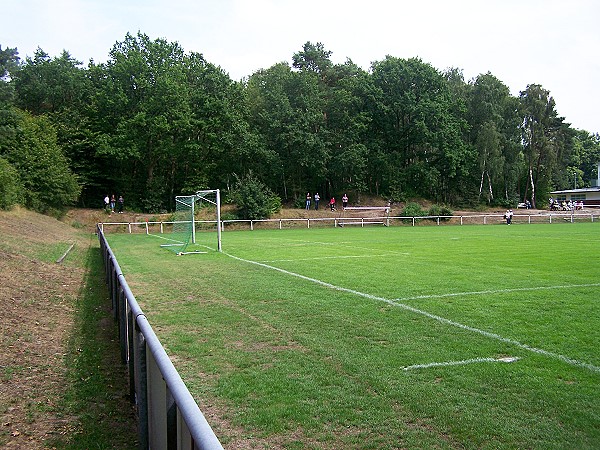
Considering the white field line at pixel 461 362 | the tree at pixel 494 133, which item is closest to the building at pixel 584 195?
the tree at pixel 494 133

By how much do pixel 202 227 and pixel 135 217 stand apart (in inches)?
284

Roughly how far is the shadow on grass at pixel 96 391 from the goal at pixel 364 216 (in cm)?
3891

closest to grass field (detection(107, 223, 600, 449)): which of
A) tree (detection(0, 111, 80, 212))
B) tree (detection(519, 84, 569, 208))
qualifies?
tree (detection(0, 111, 80, 212))

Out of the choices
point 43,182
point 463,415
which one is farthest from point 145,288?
point 43,182

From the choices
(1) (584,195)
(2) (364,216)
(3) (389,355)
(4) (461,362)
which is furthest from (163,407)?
(1) (584,195)

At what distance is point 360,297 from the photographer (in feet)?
33.1

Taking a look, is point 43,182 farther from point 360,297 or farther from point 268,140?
point 360,297

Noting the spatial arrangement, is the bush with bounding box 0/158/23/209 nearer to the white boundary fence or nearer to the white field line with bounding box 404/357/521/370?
the white boundary fence

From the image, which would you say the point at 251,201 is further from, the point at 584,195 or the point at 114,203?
the point at 584,195

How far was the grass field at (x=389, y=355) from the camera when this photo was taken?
4.20 m

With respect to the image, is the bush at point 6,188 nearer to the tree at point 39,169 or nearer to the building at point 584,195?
the tree at point 39,169

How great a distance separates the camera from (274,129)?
5481 centimetres

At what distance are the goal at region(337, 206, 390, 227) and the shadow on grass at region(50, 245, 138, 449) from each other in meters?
38.9

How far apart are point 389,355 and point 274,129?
1970 inches
